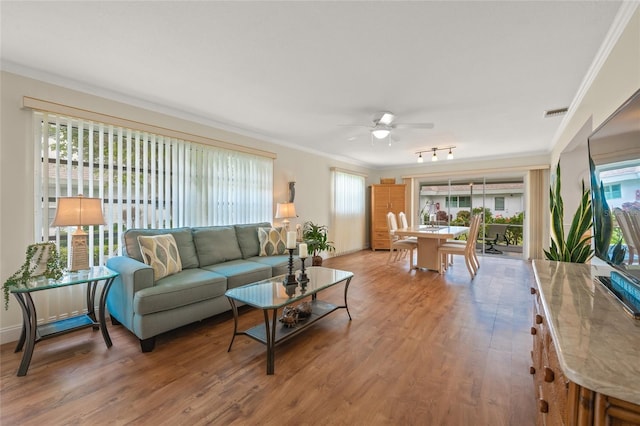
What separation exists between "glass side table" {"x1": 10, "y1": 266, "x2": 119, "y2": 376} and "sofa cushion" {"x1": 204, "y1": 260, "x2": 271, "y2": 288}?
3.16 ft

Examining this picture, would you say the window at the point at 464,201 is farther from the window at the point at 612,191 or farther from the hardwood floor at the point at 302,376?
the window at the point at 612,191

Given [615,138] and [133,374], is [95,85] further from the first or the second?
[615,138]

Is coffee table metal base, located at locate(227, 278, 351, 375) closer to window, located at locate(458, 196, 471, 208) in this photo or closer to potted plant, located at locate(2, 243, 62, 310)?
potted plant, located at locate(2, 243, 62, 310)

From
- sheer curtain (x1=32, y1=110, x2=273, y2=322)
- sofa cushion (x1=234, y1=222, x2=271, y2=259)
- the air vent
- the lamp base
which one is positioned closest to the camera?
the lamp base

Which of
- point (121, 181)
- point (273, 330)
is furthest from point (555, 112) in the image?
point (121, 181)

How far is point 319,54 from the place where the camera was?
2148mm

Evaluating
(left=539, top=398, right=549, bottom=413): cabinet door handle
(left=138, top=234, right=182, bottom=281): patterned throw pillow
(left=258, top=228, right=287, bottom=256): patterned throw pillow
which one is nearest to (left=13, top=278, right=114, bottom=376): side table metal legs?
(left=138, top=234, right=182, bottom=281): patterned throw pillow

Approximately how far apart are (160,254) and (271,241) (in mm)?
1501

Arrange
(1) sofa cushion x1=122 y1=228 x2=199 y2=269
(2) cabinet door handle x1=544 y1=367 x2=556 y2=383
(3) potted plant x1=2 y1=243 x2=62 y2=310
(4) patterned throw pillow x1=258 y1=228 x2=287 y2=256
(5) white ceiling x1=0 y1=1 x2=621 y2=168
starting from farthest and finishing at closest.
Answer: (4) patterned throw pillow x1=258 y1=228 x2=287 y2=256 < (1) sofa cushion x1=122 y1=228 x2=199 y2=269 < (3) potted plant x1=2 y1=243 x2=62 y2=310 < (5) white ceiling x1=0 y1=1 x2=621 y2=168 < (2) cabinet door handle x1=544 y1=367 x2=556 y2=383

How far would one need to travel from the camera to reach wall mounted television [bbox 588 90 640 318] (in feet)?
3.87

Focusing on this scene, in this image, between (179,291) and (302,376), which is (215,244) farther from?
(302,376)

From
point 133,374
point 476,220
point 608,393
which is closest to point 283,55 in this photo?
point 608,393

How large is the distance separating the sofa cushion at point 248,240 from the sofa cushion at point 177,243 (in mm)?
661

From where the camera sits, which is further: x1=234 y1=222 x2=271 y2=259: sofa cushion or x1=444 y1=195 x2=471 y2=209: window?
x1=444 y1=195 x2=471 y2=209: window
